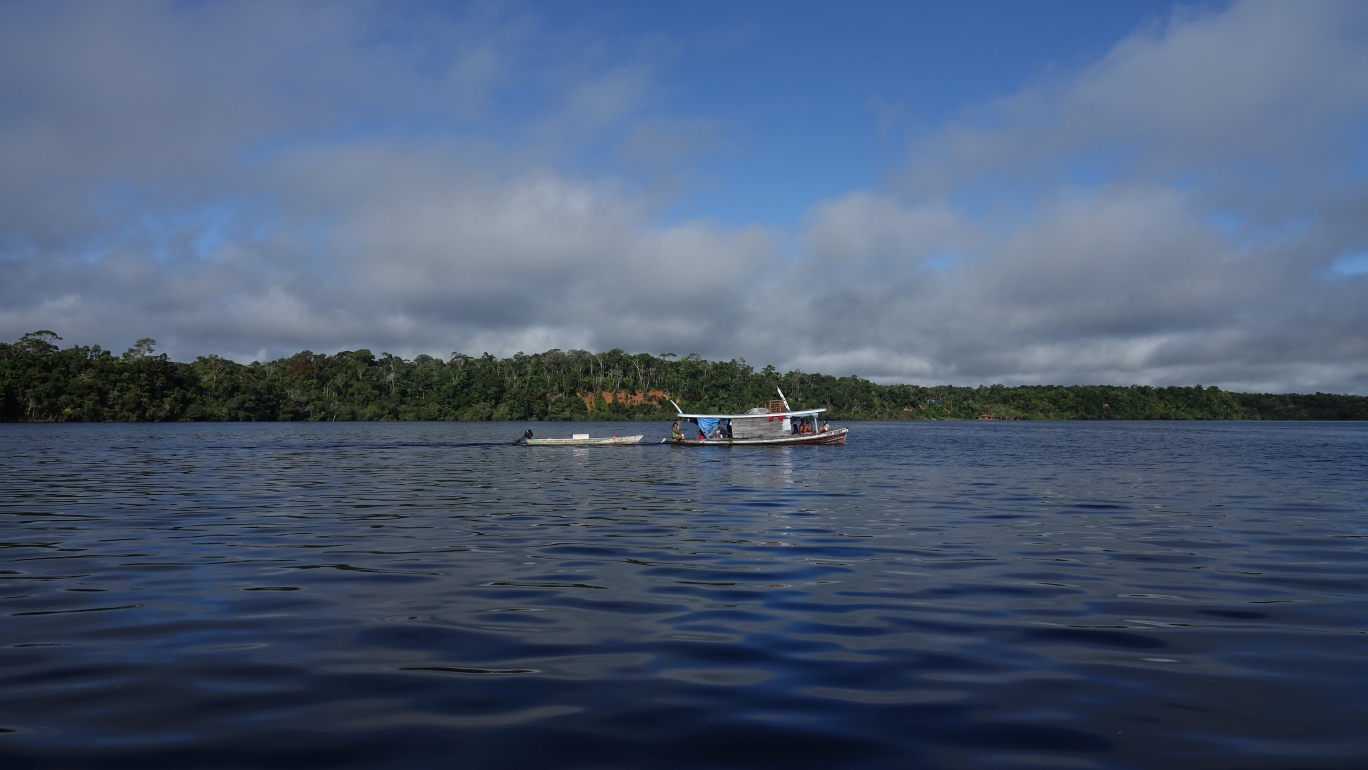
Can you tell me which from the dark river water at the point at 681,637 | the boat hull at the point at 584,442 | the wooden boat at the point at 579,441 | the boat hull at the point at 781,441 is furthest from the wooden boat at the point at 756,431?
the dark river water at the point at 681,637

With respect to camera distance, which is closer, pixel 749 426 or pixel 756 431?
pixel 749 426

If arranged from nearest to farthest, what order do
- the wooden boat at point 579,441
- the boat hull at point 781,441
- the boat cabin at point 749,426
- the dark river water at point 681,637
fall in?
1. the dark river water at point 681,637
2. the wooden boat at point 579,441
3. the boat hull at point 781,441
4. the boat cabin at point 749,426

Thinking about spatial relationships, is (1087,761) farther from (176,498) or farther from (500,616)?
(176,498)

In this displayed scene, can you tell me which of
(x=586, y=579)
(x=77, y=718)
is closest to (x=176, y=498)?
(x=586, y=579)

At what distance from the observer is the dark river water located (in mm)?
6797

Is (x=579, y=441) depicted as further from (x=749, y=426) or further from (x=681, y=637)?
(x=681, y=637)

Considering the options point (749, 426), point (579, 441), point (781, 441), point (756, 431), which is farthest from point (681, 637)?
point (756, 431)

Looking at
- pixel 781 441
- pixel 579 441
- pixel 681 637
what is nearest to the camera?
pixel 681 637

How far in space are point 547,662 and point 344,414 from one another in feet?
631

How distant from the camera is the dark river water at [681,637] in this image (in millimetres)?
6797

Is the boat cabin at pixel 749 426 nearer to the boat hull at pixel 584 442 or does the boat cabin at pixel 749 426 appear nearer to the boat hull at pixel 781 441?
the boat hull at pixel 781 441

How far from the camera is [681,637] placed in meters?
10.1

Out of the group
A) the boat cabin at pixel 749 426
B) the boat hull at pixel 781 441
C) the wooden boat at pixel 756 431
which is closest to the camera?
the boat hull at pixel 781 441

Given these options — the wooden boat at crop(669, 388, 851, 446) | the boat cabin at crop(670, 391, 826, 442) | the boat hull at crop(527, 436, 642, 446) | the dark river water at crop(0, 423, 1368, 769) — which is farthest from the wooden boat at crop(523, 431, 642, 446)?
the dark river water at crop(0, 423, 1368, 769)
